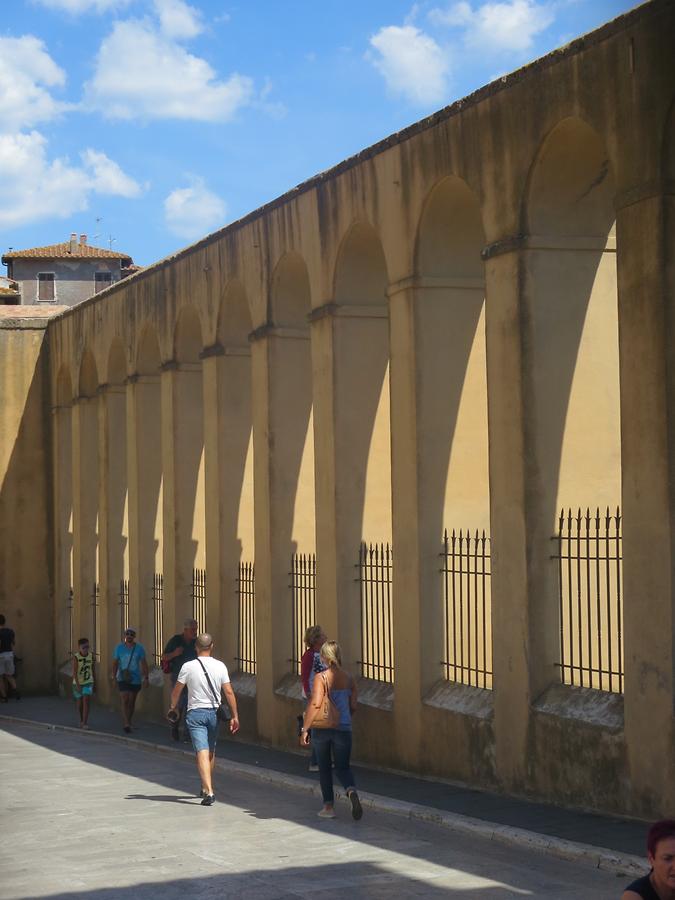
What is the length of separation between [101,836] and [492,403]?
16.1ft

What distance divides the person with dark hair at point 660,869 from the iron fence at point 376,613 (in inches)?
436

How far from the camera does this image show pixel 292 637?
19.4 meters

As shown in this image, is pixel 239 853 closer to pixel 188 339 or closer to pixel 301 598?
pixel 301 598

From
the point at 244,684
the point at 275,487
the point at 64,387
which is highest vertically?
the point at 64,387

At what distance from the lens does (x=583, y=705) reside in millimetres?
12594

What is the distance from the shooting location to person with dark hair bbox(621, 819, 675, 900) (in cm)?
559

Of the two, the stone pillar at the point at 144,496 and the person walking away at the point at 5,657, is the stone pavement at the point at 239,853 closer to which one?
the stone pillar at the point at 144,496

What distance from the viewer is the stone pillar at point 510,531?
13.4 metres

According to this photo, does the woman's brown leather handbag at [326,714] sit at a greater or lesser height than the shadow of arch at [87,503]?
lesser

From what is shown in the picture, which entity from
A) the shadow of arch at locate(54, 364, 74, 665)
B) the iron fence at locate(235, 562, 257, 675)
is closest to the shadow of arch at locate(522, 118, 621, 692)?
the iron fence at locate(235, 562, 257, 675)

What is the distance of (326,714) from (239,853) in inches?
70.3

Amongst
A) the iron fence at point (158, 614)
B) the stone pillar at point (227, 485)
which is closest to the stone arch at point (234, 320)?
the stone pillar at point (227, 485)

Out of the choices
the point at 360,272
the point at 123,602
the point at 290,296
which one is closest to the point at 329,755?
the point at 360,272

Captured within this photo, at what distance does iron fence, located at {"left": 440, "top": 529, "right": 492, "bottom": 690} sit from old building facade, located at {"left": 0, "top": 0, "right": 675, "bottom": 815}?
6 cm
